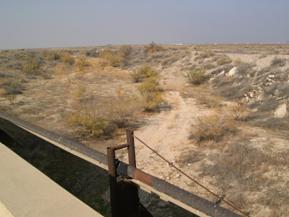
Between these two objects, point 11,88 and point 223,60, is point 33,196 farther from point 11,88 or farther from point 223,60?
point 223,60

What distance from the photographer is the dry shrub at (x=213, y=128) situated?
37.2 feet

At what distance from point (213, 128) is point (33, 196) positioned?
863 cm

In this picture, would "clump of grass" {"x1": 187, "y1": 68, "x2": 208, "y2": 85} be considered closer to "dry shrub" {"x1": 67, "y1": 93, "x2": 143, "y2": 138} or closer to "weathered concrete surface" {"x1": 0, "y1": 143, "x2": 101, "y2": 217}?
"dry shrub" {"x1": 67, "y1": 93, "x2": 143, "y2": 138}

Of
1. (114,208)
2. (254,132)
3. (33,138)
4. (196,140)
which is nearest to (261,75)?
(254,132)

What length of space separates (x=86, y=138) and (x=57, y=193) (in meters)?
8.22

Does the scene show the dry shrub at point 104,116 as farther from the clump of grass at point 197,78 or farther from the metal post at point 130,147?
the metal post at point 130,147

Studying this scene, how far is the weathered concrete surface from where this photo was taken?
Result: 3.56 meters

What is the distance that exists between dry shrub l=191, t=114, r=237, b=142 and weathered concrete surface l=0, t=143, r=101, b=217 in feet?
24.6

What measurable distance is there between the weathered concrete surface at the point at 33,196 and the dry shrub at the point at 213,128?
751cm

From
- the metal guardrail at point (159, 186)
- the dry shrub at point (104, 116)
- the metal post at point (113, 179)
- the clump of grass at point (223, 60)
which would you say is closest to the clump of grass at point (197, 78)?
the clump of grass at point (223, 60)

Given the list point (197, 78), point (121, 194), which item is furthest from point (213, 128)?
point (197, 78)

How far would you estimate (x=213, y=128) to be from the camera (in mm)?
11758

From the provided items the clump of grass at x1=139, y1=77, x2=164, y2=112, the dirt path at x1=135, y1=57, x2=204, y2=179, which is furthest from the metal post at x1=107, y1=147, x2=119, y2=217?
the clump of grass at x1=139, y1=77, x2=164, y2=112

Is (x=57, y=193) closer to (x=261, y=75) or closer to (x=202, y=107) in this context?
(x=202, y=107)
